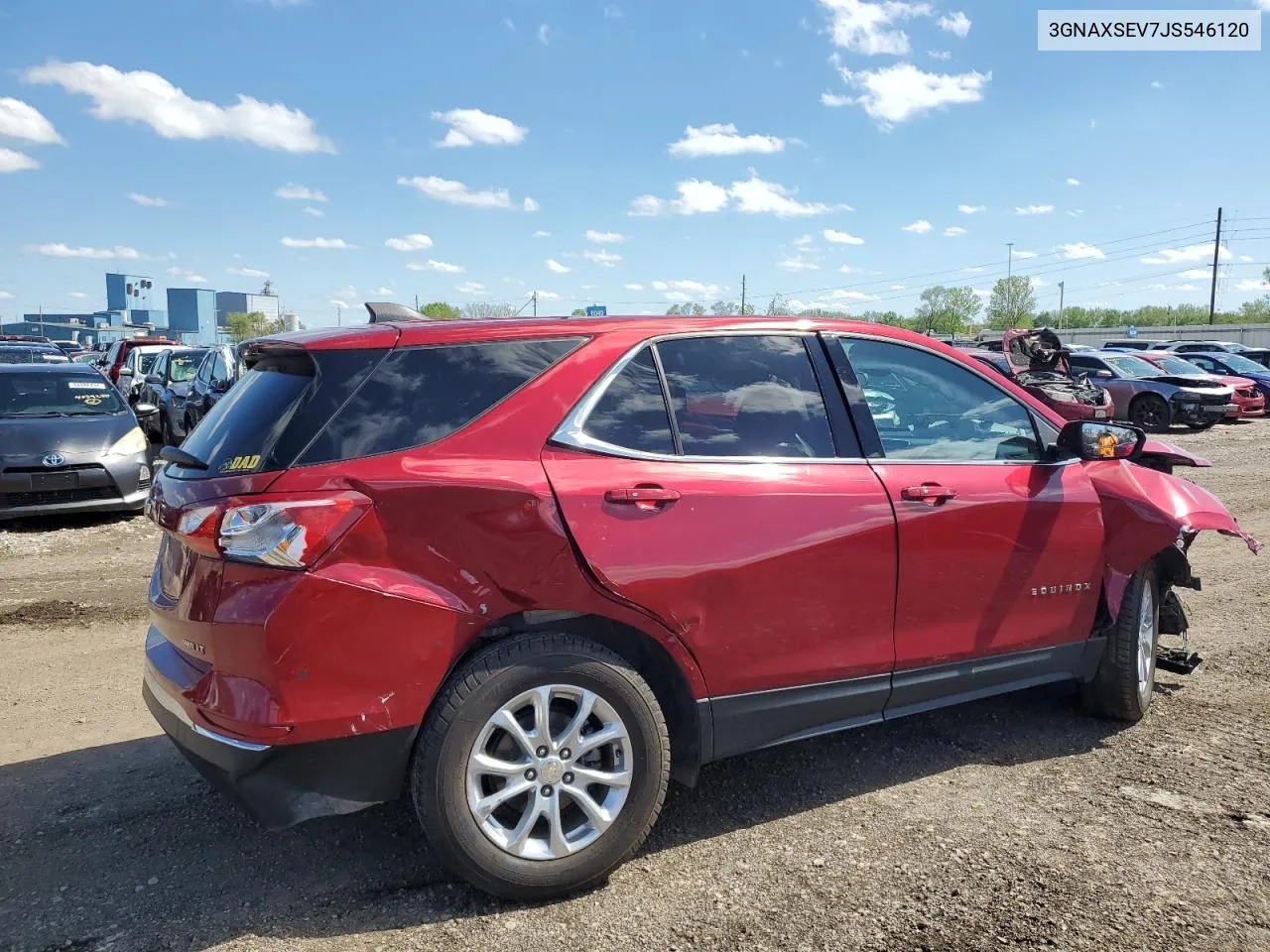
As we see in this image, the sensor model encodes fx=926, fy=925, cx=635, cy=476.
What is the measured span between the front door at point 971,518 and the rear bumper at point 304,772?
1881mm

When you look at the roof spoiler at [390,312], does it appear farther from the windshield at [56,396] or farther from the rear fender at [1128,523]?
the windshield at [56,396]

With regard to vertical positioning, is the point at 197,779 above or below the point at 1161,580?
below

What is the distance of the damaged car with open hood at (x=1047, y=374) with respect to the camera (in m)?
14.7

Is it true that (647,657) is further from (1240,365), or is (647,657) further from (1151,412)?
(1240,365)

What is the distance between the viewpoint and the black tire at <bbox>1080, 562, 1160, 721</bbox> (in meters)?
4.10

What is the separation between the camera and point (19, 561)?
7.84 meters

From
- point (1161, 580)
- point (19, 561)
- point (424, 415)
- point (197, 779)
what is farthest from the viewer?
point (19, 561)

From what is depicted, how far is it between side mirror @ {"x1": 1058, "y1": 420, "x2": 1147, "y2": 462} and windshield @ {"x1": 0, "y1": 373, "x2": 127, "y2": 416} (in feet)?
31.3

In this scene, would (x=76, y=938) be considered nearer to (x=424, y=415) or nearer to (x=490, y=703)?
(x=490, y=703)

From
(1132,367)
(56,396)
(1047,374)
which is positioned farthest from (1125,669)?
(1132,367)

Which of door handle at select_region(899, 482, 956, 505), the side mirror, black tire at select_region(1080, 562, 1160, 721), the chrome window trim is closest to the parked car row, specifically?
black tire at select_region(1080, 562, 1160, 721)

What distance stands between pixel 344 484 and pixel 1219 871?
10.1ft

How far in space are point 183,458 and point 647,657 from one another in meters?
1.66

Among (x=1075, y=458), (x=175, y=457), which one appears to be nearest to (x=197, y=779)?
(x=175, y=457)
